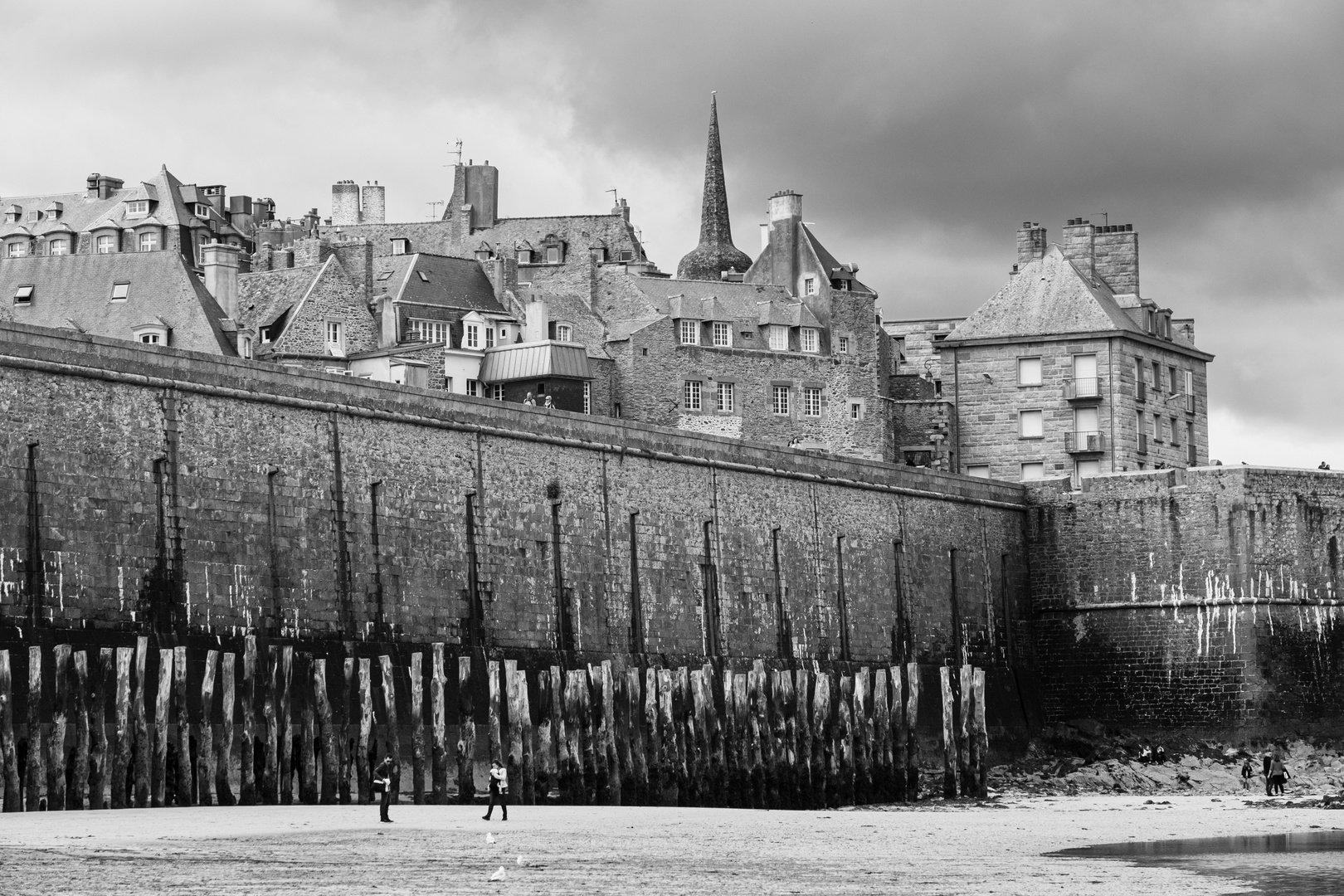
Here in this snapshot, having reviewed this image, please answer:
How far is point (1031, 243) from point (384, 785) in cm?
4594

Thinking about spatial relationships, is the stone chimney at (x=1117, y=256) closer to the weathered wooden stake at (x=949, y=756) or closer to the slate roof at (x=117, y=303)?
the slate roof at (x=117, y=303)

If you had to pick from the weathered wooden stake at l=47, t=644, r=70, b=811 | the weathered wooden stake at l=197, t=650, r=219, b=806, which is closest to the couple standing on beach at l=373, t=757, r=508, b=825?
the weathered wooden stake at l=197, t=650, r=219, b=806

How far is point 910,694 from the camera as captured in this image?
1767 inches

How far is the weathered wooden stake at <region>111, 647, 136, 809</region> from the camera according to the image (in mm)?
31672

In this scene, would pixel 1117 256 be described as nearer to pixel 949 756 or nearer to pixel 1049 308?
pixel 1049 308

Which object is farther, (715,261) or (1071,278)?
(715,261)

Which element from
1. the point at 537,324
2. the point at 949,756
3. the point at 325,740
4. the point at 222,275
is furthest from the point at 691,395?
the point at 325,740

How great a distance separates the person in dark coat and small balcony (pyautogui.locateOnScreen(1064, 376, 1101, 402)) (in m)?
40.4

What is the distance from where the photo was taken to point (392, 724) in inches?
1411

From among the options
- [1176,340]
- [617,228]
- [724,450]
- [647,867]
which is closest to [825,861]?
[647,867]

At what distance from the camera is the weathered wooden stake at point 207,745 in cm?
3281

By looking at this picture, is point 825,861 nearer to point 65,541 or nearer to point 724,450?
point 65,541

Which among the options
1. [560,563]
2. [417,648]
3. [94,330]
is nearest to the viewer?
[417,648]

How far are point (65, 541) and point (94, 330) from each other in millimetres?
33220
